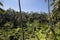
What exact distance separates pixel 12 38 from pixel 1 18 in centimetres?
1886

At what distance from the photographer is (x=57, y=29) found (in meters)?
31.8

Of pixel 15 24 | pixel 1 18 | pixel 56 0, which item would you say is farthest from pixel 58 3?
pixel 1 18

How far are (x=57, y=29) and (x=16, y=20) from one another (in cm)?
2912

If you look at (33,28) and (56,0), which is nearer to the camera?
(56,0)

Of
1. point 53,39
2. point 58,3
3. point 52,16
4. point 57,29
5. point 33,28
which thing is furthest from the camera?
point 33,28

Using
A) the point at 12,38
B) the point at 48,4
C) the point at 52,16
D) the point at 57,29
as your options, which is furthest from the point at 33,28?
the point at 52,16

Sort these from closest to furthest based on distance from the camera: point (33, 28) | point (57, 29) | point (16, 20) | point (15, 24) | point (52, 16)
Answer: point (52, 16), point (57, 29), point (33, 28), point (15, 24), point (16, 20)

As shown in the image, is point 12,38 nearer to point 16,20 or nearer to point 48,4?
point 48,4

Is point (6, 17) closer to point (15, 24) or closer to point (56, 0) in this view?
point (15, 24)

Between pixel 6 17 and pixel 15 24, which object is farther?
pixel 6 17

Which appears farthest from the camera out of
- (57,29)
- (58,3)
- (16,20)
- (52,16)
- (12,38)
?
(16,20)

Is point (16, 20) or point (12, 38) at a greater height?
point (16, 20)

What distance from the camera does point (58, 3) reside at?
2372 centimetres

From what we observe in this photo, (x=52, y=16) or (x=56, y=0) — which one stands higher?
(x=56, y=0)
